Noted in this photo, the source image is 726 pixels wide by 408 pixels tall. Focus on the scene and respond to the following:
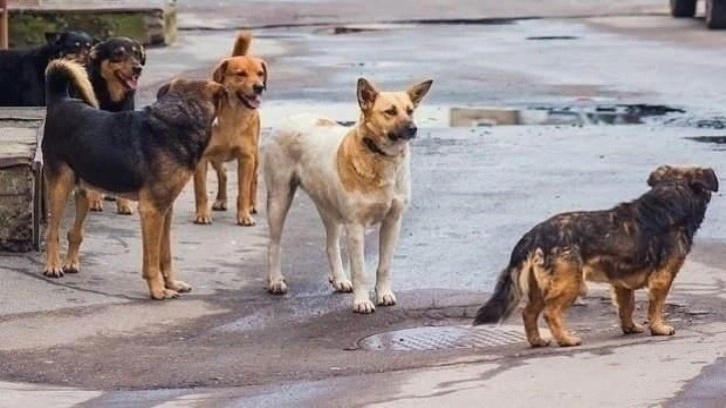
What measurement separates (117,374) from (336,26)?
69.5 feet

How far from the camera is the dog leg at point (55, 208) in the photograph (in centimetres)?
1085

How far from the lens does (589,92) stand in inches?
774

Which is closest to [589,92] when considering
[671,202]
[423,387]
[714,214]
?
[714,214]

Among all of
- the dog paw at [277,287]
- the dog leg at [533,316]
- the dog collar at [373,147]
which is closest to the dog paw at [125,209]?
the dog paw at [277,287]

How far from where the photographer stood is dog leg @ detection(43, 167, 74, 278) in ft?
35.6

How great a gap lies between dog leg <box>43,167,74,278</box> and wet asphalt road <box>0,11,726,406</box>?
0.38 feet

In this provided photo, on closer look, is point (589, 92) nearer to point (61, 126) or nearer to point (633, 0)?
point (61, 126)

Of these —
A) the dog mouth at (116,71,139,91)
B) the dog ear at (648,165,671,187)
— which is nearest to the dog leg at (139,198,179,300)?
the dog mouth at (116,71,139,91)

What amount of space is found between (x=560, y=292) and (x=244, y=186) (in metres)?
4.25

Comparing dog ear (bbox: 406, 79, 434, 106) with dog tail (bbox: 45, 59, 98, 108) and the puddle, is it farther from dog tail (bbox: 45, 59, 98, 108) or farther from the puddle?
the puddle

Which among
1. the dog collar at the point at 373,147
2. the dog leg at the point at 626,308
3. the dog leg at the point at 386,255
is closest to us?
the dog leg at the point at 626,308

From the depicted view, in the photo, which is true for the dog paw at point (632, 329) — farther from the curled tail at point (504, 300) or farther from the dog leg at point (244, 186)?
the dog leg at point (244, 186)

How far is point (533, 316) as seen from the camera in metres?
8.76

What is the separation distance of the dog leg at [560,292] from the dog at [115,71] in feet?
14.9
